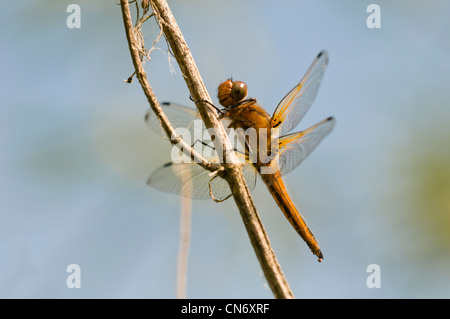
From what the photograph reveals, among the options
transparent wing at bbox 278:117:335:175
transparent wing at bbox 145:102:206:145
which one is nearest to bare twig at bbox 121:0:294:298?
transparent wing at bbox 145:102:206:145

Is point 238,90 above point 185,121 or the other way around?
above

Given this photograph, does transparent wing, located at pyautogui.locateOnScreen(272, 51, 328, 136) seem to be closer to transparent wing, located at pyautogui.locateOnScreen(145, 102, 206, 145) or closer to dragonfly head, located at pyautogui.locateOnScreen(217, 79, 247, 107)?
dragonfly head, located at pyautogui.locateOnScreen(217, 79, 247, 107)

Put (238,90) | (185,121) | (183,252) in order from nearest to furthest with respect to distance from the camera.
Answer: (183,252)
(185,121)
(238,90)

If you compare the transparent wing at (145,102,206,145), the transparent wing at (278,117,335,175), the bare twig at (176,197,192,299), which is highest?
the transparent wing at (145,102,206,145)

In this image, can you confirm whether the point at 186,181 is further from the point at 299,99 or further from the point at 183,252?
the point at 299,99

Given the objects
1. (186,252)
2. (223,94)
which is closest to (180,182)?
(186,252)

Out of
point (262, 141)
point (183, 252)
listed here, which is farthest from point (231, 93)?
point (183, 252)

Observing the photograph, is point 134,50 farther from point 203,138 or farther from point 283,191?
point 283,191
